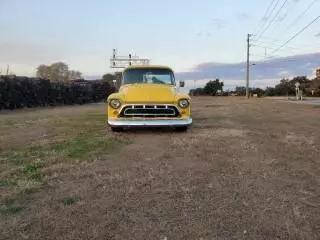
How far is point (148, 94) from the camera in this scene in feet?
47.5

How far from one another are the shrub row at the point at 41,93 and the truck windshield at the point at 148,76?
1456 centimetres

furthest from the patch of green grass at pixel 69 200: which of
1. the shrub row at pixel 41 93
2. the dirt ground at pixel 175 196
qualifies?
the shrub row at pixel 41 93

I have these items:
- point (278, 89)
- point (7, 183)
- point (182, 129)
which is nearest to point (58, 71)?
point (278, 89)

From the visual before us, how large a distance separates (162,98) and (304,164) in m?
6.07

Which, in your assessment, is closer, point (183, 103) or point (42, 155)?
point (42, 155)

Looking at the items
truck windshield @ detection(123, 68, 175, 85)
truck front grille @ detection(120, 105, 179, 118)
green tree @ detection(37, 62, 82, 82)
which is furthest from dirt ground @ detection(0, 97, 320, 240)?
green tree @ detection(37, 62, 82, 82)

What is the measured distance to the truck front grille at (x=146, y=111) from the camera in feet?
46.6

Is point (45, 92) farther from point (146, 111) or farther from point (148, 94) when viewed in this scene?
point (146, 111)

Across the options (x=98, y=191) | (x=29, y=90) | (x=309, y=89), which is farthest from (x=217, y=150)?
(x=309, y=89)

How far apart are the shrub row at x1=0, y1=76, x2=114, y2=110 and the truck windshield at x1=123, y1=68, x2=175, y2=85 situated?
47.8ft

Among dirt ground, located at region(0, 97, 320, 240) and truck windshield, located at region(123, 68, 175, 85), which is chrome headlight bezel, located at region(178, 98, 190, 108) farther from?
dirt ground, located at region(0, 97, 320, 240)

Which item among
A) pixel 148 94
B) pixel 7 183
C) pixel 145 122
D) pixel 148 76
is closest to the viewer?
pixel 7 183

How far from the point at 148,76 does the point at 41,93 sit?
20863 millimetres

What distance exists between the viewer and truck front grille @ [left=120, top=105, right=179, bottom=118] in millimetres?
14201
